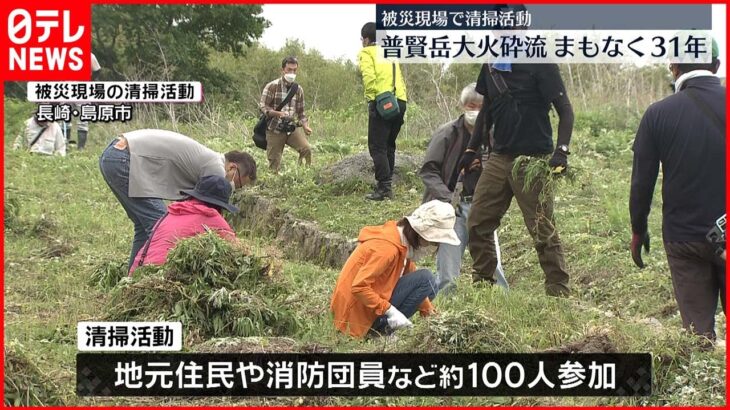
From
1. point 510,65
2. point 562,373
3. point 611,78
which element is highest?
point 611,78

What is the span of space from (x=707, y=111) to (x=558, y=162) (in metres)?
1.61

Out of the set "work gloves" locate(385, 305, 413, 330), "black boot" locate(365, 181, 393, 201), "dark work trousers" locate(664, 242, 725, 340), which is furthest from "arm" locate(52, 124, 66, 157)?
"dark work trousers" locate(664, 242, 725, 340)

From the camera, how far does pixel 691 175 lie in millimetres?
5340

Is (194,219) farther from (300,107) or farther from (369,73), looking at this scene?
(300,107)

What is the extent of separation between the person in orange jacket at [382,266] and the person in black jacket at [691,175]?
3.66ft

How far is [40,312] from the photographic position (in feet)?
23.5

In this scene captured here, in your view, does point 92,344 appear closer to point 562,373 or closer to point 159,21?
point 562,373

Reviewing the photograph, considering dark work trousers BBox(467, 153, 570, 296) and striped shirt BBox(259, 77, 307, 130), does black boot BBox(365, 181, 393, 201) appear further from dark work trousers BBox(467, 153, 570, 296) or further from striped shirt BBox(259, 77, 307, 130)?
dark work trousers BBox(467, 153, 570, 296)

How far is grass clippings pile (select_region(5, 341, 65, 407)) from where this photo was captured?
4719 millimetres

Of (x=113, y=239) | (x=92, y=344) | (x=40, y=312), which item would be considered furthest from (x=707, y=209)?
(x=113, y=239)

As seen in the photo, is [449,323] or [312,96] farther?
[312,96]

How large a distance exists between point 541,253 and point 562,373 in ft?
7.97

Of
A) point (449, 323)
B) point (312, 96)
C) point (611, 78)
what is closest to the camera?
point (449, 323)

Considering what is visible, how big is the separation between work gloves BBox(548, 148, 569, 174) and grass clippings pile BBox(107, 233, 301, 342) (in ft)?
6.74
